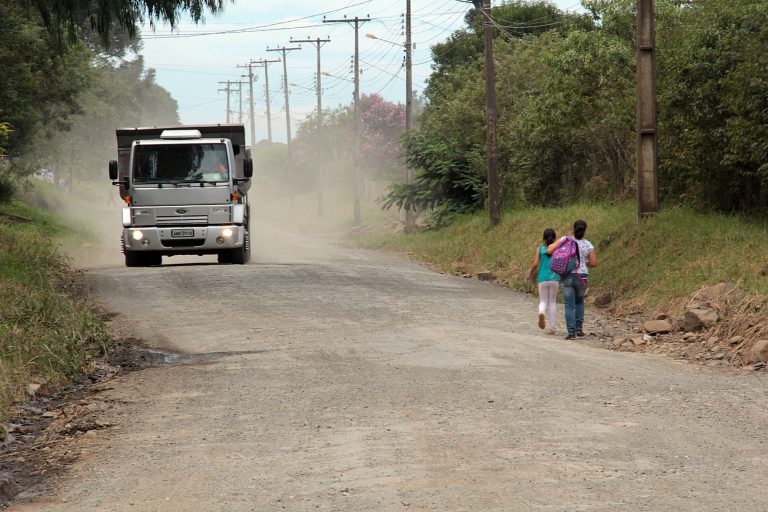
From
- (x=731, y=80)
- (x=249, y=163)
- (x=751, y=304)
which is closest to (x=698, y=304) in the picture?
(x=751, y=304)

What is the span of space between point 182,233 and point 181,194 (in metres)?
0.82

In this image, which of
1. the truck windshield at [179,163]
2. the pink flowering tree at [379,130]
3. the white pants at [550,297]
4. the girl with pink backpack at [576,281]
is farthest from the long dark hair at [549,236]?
the pink flowering tree at [379,130]

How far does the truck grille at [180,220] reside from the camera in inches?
886

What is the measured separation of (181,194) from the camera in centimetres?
2242

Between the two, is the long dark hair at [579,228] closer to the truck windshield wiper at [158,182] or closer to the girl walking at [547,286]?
the girl walking at [547,286]

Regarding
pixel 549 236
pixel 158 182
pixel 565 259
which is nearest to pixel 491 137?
pixel 158 182

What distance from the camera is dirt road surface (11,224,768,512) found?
641 cm

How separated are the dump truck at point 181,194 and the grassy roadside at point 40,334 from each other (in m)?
3.86

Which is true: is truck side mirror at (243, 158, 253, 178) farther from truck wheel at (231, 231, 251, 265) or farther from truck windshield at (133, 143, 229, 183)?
truck wheel at (231, 231, 251, 265)

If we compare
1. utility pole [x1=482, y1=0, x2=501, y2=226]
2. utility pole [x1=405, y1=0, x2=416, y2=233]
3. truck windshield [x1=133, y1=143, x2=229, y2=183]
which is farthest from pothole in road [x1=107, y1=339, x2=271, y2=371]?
utility pole [x1=405, y1=0, x2=416, y2=233]

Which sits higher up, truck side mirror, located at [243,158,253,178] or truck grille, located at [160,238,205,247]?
truck side mirror, located at [243,158,253,178]

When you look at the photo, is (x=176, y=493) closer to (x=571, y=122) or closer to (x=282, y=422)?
(x=282, y=422)

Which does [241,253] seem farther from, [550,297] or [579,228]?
[579,228]

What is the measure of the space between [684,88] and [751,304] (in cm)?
648
